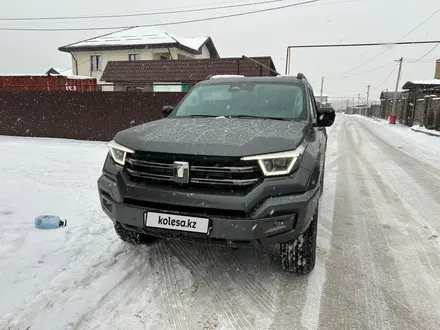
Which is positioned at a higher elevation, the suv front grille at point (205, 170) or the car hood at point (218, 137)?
the car hood at point (218, 137)

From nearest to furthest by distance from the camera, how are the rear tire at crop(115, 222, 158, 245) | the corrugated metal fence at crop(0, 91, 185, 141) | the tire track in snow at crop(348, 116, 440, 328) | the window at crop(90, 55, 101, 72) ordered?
the tire track in snow at crop(348, 116, 440, 328) < the rear tire at crop(115, 222, 158, 245) < the corrugated metal fence at crop(0, 91, 185, 141) < the window at crop(90, 55, 101, 72)

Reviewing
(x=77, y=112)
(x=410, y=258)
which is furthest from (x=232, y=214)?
(x=77, y=112)

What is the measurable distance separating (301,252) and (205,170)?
1063 mm

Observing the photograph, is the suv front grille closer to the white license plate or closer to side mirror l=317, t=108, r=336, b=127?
the white license plate

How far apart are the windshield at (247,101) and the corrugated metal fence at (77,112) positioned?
23.8ft

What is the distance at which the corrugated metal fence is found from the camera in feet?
37.7

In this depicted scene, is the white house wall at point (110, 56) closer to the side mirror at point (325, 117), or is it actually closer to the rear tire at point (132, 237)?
the side mirror at point (325, 117)

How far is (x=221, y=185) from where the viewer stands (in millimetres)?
2311

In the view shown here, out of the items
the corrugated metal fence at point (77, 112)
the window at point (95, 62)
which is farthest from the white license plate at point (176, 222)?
the window at point (95, 62)

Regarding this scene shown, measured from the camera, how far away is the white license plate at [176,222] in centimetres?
229

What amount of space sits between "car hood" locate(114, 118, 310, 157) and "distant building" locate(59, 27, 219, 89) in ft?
99.6

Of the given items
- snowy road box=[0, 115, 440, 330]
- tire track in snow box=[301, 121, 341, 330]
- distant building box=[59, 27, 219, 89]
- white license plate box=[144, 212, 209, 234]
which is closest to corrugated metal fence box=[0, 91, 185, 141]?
snowy road box=[0, 115, 440, 330]

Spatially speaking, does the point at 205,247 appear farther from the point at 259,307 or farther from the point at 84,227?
the point at 84,227

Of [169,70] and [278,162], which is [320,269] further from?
[169,70]
